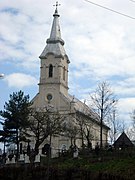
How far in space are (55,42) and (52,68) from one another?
5012mm

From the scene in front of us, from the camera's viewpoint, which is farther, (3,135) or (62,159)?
(3,135)

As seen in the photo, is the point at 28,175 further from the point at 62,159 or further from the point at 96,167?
the point at 62,159

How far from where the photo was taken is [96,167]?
108 feet

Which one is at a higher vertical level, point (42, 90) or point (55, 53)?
point (55, 53)

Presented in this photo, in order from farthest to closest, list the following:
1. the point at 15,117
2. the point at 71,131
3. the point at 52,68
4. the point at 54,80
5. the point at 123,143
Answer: the point at 52,68 → the point at 54,80 → the point at 71,131 → the point at 15,117 → the point at 123,143

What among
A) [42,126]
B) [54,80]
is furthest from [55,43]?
[42,126]

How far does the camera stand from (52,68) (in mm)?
75500

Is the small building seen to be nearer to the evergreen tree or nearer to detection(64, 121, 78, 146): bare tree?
detection(64, 121, 78, 146): bare tree

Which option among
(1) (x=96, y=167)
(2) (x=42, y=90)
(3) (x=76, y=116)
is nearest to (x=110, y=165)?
(1) (x=96, y=167)

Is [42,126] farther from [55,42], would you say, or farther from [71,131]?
[55,42]

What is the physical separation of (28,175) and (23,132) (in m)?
24.6

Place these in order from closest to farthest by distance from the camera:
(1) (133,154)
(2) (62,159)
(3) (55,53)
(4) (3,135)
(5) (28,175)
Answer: (5) (28,175) → (1) (133,154) → (2) (62,159) → (4) (3,135) → (3) (55,53)

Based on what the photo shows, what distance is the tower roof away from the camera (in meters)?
75.7

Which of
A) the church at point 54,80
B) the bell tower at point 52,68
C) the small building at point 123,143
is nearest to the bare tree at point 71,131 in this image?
the small building at point 123,143
